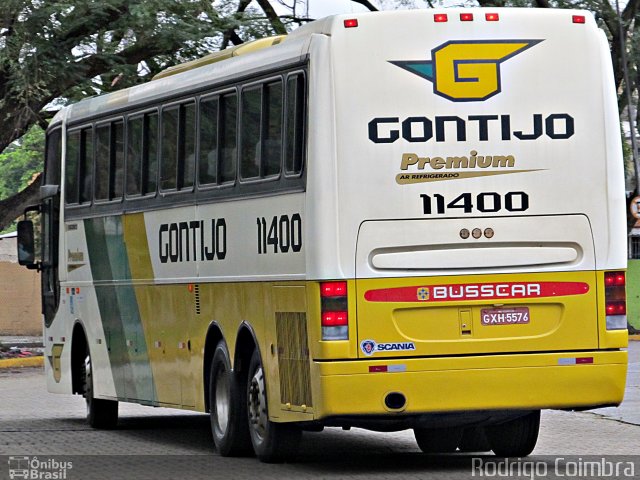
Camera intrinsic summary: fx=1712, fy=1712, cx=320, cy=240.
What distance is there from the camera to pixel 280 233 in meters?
13.1

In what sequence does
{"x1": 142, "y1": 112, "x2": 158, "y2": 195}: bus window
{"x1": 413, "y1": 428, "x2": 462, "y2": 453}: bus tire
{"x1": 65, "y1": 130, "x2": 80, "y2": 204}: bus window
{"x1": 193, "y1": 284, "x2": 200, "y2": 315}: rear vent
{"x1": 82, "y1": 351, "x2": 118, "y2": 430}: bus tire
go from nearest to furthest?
{"x1": 413, "y1": 428, "x2": 462, "y2": 453}: bus tire
{"x1": 193, "y1": 284, "x2": 200, "y2": 315}: rear vent
{"x1": 142, "y1": 112, "x2": 158, "y2": 195}: bus window
{"x1": 82, "y1": 351, "x2": 118, "y2": 430}: bus tire
{"x1": 65, "y1": 130, "x2": 80, "y2": 204}: bus window

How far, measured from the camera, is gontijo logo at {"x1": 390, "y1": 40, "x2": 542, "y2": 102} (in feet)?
41.1

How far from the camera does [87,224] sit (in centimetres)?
1834

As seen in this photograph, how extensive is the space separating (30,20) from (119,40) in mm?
1882

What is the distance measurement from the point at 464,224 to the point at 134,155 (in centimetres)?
529

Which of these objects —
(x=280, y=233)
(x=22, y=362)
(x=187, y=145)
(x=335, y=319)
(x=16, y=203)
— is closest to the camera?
(x=335, y=319)

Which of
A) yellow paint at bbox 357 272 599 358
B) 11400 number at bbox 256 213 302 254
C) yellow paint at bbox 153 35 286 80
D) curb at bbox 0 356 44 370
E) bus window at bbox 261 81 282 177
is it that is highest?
yellow paint at bbox 153 35 286 80

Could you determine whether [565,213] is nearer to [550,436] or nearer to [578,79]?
[578,79]

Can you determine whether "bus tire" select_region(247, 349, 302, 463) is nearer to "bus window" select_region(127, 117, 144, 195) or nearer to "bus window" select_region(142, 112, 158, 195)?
"bus window" select_region(142, 112, 158, 195)

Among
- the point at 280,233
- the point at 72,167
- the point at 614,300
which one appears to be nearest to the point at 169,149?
the point at 280,233

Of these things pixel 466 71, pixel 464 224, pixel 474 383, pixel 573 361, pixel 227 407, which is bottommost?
pixel 227 407

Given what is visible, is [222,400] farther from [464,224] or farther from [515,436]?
[464,224]

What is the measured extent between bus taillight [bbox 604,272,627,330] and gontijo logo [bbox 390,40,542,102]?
64.9 inches

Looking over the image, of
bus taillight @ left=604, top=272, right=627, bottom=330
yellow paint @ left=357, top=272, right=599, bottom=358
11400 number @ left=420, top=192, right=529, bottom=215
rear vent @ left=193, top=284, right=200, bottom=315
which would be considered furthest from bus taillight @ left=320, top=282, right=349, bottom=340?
rear vent @ left=193, top=284, right=200, bottom=315
